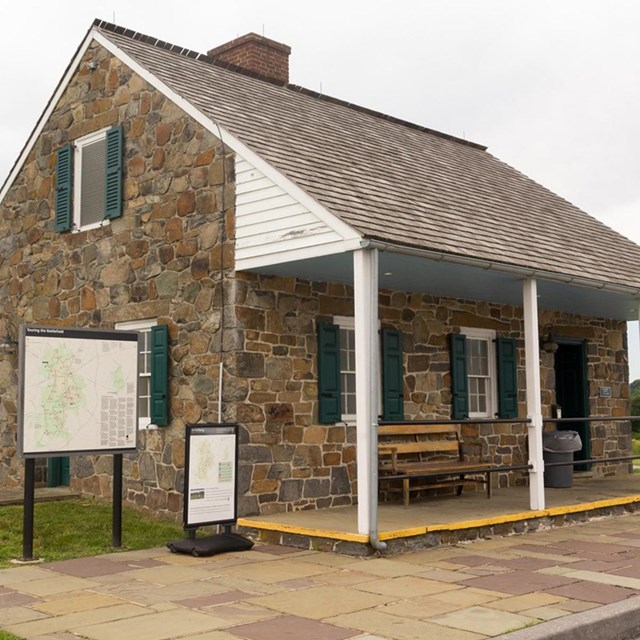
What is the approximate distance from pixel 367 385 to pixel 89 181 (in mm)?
6034

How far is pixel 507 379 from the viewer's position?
13.3m

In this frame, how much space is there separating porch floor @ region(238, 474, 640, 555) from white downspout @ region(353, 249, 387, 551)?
242 mm

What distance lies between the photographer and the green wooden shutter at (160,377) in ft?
35.2

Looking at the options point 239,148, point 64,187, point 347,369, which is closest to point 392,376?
point 347,369

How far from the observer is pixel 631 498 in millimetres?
11359

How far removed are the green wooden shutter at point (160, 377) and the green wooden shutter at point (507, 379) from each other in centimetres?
505

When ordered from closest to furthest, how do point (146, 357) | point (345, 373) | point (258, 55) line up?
point (345, 373), point (146, 357), point (258, 55)

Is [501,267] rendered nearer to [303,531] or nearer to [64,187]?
[303,531]

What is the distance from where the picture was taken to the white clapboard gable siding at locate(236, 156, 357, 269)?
8891 mm

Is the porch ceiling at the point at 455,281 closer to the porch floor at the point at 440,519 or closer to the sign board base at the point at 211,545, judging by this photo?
the porch floor at the point at 440,519

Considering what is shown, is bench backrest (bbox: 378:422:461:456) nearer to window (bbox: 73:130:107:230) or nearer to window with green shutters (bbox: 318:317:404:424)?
window with green shutters (bbox: 318:317:404:424)

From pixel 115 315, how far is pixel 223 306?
88.8 inches

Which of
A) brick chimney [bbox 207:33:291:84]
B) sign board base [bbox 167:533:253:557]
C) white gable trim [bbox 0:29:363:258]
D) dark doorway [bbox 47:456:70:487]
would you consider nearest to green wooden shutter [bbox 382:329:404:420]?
white gable trim [bbox 0:29:363:258]

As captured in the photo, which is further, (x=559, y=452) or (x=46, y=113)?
(x=46, y=113)
